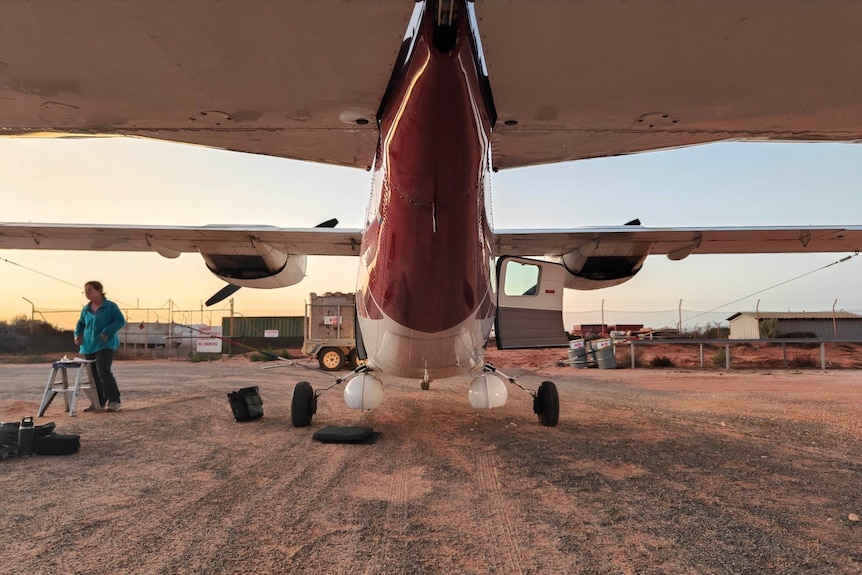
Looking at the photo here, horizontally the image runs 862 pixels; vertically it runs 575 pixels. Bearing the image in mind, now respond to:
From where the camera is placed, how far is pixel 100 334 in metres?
7.04

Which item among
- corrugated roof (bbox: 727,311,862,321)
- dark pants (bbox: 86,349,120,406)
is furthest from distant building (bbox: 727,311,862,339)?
dark pants (bbox: 86,349,120,406)

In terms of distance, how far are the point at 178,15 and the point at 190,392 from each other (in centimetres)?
987

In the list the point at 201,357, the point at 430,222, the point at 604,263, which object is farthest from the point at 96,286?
the point at 201,357

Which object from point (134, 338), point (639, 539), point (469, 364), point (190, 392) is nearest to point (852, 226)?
point (469, 364)

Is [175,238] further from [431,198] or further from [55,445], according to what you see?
[431,198]

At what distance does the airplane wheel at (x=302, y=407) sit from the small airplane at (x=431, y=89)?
1850mm

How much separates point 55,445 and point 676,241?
8.61m

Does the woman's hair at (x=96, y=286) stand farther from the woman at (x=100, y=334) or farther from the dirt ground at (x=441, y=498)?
the dirt ground at (x=441, y=498)

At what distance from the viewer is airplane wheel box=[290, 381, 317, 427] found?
6.34 m

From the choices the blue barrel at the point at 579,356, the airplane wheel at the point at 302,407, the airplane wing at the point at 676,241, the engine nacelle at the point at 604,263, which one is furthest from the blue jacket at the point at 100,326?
the blue barrel at the point at 579,356

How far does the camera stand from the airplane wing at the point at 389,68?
2.05m

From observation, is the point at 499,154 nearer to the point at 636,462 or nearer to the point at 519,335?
the point at 519,335

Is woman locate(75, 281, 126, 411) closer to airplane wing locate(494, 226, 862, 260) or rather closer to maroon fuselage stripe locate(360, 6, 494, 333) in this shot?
maroon fuselage stripe locate(360, 6, 494, 333)

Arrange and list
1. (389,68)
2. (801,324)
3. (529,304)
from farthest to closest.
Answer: (801,324) → (529,304) → (389,68)
